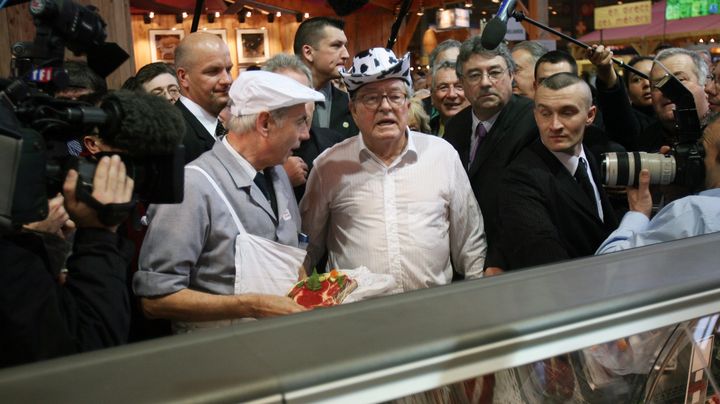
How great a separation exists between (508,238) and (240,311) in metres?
0.99

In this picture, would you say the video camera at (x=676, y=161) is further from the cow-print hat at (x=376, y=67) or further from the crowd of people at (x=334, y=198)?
the cow-print hat at (x=376, y=67)

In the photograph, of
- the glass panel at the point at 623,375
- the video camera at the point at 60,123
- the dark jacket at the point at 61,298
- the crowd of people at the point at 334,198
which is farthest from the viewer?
the crowd of people at the point at 334,198

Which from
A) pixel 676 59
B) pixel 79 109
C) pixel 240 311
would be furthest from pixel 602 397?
pixel 676 59

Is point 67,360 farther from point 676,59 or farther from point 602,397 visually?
point 676,59

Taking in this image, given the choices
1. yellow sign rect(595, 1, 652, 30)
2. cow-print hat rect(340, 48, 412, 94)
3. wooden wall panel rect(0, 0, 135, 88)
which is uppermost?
yellow sign rect(595, 1, 652, 30)

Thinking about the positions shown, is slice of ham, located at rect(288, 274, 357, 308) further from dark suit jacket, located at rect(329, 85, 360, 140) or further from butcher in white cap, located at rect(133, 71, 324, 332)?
dark suit jacket, located at rect(329, 85, 360, 140)

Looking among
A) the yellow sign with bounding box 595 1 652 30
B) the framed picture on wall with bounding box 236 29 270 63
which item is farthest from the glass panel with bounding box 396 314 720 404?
the yellow sign with bounding box 595 1 652 30

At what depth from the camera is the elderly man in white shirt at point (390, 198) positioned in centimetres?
233

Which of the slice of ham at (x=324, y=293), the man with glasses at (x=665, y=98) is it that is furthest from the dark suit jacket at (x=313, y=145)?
the man with glasses at (x=665, y=98)

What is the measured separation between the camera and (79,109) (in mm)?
1141

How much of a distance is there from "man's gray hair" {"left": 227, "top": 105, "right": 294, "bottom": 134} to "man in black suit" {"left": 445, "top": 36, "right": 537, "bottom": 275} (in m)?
1.05

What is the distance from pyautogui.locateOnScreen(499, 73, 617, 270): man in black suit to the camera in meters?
2.31

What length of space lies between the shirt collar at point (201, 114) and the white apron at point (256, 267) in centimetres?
105

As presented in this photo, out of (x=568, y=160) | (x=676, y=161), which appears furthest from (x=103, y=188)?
(x=568, y=160)
